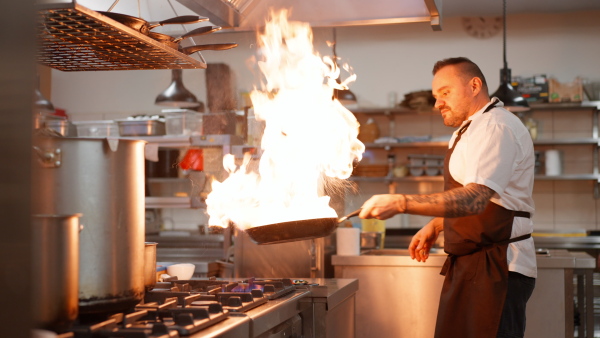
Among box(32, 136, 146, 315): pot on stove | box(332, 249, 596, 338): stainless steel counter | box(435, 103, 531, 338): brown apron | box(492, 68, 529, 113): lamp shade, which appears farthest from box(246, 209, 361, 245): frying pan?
box(492, 68, 529, 113): lamp shade

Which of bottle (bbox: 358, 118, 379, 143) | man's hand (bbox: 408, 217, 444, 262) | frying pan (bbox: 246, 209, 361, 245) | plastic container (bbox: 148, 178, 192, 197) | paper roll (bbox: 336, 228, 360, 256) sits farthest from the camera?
plastic container (bbox: 148, 178, 192, 197)

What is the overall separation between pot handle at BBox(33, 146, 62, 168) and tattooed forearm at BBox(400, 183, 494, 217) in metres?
1.15

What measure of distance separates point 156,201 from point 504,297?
3.48 m

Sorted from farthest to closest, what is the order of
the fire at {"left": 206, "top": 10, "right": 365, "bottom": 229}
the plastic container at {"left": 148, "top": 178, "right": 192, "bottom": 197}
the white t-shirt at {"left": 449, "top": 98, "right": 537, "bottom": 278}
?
the plastic container at {"left": 148, "top": 178, "right": 192, "bottom": 197} < the fire at {"left": 206, "top": 10, "right": 365, "bottom": 229} < the white t-shirt at {"left": 449, "top": 98, "right": 537, "bottom": 278}

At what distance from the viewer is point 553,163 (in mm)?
6539

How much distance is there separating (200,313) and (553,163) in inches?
223

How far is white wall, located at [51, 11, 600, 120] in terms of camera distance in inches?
270

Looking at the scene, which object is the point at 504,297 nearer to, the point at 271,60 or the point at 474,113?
the point at 474,113

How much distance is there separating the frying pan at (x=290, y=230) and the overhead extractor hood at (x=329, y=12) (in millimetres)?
967

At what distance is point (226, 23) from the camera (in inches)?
108

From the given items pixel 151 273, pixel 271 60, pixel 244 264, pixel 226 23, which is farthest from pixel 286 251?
pixel 151 273

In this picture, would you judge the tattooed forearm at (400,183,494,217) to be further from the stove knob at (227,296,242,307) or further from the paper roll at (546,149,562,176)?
the paper roll at (546,149,562,176)

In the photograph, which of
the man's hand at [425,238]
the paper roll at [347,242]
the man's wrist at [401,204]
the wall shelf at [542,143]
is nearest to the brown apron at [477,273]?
the man's hand at [425,238]

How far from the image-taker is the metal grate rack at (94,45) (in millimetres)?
1537
